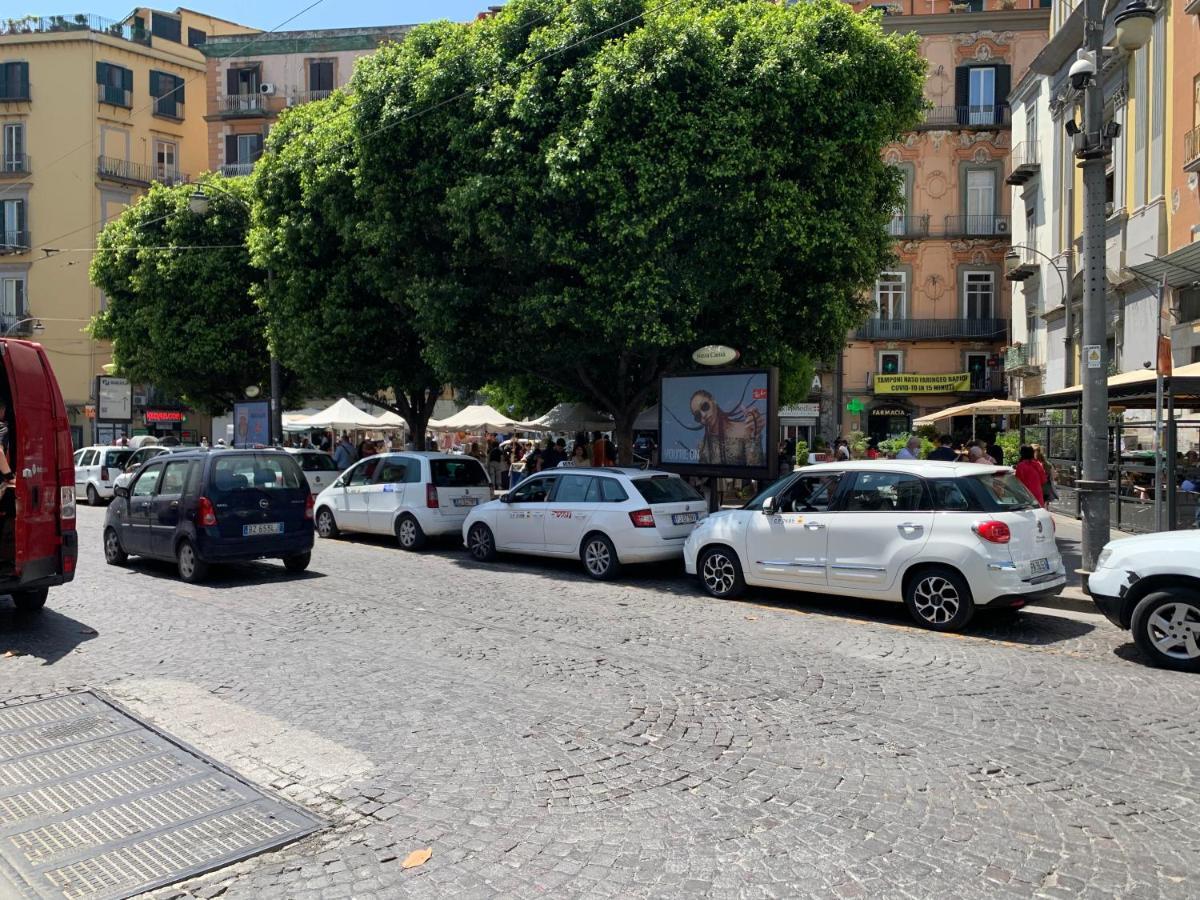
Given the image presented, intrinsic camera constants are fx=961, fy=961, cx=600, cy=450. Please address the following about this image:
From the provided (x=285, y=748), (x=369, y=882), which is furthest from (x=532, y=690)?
(x=369, y=882)

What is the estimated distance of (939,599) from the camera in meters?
9.04

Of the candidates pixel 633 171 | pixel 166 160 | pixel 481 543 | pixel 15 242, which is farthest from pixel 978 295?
pixel 15 242

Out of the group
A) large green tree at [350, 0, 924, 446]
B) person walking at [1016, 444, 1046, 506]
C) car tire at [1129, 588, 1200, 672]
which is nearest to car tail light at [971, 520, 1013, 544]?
car tire at [1129, 588, 1200, 672]

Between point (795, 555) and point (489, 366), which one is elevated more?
point (489, 366)

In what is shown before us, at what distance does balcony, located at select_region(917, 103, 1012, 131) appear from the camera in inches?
1629

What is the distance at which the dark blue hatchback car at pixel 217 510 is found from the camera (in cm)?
1179

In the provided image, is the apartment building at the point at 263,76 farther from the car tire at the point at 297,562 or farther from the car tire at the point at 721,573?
the car tire at the point at 721,573

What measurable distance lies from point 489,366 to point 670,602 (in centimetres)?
707

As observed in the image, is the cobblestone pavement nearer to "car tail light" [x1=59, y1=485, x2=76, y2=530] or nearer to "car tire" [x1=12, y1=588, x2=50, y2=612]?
"car tire" [x1=12, y1=588, x2=50, y2=612]

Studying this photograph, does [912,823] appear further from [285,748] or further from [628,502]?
[628,502]

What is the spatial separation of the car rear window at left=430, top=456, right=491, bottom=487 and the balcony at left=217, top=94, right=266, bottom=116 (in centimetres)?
3626

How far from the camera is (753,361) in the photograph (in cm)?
1608

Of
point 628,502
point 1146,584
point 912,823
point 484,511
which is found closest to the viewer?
point 912,823

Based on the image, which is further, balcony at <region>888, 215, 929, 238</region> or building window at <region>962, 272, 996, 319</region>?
building window at <region>962, 272, 996, 319</region>
